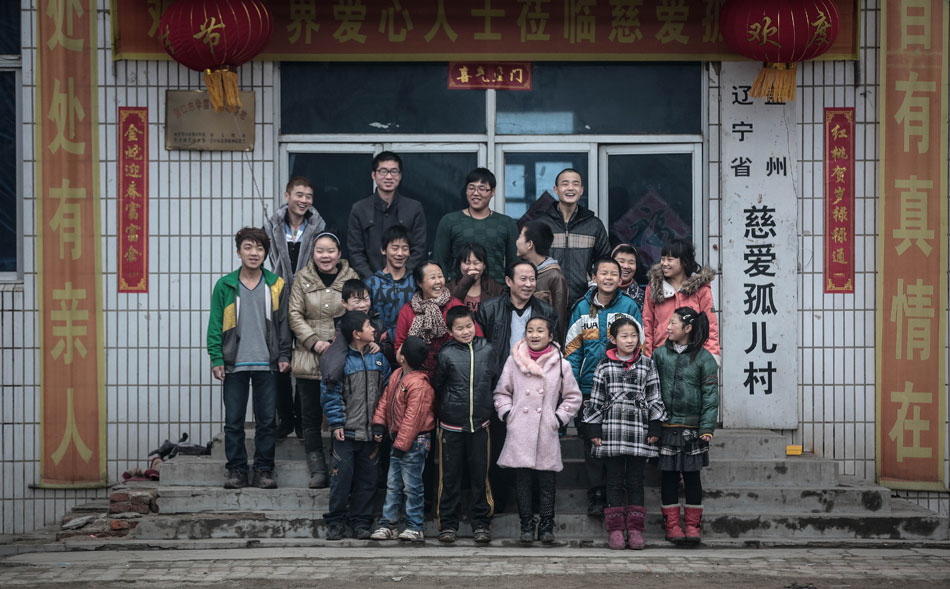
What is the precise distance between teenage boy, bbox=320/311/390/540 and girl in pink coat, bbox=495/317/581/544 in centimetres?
86

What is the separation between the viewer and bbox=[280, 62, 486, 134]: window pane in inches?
356

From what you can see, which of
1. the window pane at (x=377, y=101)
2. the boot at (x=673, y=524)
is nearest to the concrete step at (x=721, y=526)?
the boot at (x=673, y=524)

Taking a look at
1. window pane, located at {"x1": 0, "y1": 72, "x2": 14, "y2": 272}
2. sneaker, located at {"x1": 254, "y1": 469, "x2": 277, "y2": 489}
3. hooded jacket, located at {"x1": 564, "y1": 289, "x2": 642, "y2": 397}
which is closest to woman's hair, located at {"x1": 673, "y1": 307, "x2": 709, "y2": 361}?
hooded jacket, located at {"x1": 564, "y1": 289, "x2": 642, "y2": 397}

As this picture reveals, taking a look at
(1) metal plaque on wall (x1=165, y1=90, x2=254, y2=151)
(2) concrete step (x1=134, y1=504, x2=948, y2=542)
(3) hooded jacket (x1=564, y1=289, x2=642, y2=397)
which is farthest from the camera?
(1) metal plaque on wall (x1=165, y1=90, x2=254, y2=151)

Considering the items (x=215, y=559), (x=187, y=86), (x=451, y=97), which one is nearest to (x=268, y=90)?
(x=187, y=86)

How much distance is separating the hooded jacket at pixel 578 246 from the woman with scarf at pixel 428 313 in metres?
1.03

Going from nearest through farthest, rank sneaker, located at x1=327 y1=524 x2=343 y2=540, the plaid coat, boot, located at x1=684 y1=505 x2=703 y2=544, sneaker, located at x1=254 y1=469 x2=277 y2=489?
the plaid coat
boot, located at x1=684 y1=505 x2=703 y2=544
sneaker, located at x1=327 y1=524 x2=343 y2=540
sneaker, located at x1=254 y1=469 x2=277 y2=489

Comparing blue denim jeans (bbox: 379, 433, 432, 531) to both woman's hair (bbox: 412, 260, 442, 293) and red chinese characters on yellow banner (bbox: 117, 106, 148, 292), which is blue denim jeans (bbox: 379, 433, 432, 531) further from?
red chinese characters on yellow banner (bbox: 117, 106, 148, 292)

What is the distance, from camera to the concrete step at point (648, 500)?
770cm

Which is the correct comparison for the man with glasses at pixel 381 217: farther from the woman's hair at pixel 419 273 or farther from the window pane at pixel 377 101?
the window pane at pixel 377 101

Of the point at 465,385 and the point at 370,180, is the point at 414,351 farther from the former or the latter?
the point at 370,180

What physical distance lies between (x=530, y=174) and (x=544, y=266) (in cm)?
146

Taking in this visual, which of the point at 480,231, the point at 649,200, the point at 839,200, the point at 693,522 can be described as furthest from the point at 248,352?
the point at 839,200

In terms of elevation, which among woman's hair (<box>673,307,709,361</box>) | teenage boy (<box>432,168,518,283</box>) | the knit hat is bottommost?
the knit hat
